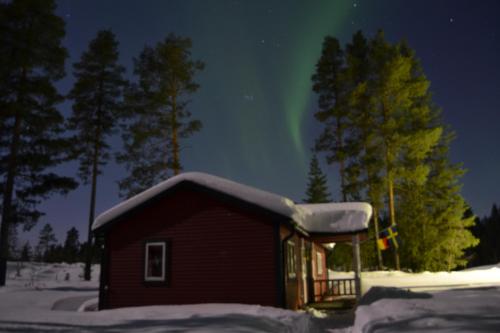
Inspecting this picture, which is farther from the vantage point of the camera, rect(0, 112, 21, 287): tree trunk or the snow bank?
rect(0, 112, 21, 287): tree trunk

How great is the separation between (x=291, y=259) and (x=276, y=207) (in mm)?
2525

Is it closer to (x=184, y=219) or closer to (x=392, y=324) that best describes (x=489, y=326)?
(x=392, y=324)

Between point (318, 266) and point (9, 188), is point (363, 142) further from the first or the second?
point (9, 188)

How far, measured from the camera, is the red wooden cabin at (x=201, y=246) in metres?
12.2

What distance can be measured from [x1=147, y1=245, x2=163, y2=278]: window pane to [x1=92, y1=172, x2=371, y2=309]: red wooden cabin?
0.03 m

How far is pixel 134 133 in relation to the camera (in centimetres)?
2712

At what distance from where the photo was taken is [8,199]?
2081cm

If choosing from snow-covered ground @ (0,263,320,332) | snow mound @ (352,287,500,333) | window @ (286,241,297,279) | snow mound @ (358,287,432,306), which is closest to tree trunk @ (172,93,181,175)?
window @ (286,241,297,279)

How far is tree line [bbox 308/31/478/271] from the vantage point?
2691cm

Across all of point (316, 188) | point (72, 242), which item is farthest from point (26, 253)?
point (316, 188)

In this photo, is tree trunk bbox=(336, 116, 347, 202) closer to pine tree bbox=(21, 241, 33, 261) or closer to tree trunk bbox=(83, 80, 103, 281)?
tree trunk bbox=(83, 80, 103, 281)

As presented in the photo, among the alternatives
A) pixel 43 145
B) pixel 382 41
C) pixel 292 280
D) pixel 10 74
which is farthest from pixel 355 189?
pixel 10 74

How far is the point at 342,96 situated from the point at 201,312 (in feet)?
77.9

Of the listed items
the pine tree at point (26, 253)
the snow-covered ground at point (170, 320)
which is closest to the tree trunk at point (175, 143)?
the snow-covered ground at point (170, 320)
